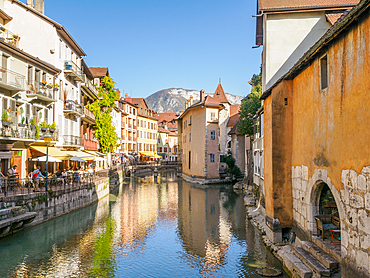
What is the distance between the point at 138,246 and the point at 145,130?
65.9 m

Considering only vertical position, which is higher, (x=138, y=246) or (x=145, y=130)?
(x=145, y=130)

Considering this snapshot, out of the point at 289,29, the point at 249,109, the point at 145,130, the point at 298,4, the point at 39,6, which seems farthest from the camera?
the point at 145,130

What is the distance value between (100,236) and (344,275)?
12.9 m

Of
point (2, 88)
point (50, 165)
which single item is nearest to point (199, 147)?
point (50, 165)

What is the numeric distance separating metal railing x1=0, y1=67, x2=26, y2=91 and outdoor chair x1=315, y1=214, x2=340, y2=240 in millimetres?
18916

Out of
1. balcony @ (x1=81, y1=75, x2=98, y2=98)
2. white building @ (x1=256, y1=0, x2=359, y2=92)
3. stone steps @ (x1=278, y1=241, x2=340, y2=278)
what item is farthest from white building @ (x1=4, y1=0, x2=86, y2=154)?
stone steps @ (x1=278, y1=241, x2=340, y2=278)

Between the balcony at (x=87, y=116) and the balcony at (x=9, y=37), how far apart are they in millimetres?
11960

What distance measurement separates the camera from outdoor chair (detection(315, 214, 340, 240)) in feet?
34.7

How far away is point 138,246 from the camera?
15.8 m

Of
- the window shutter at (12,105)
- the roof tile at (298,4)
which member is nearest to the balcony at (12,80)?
the window shutter at (12,105)

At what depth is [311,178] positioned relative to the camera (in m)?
11.3

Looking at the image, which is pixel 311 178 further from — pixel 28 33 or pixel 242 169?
pixel 242 169

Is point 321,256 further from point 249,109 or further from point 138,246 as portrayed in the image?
point 249,109

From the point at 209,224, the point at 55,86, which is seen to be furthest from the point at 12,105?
the point at 209,224
